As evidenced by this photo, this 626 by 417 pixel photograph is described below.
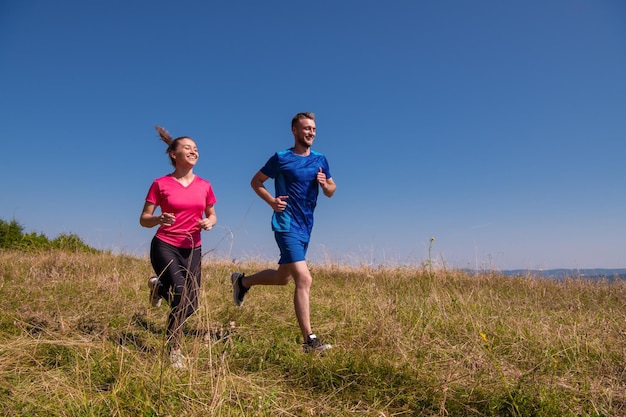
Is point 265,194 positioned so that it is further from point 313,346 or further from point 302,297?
point 313,346

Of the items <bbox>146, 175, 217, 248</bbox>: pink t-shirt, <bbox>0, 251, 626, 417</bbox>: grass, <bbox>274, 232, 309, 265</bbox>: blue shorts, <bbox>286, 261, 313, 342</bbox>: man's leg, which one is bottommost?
<bbox>0, 251, 626, 417</bbox>: grass

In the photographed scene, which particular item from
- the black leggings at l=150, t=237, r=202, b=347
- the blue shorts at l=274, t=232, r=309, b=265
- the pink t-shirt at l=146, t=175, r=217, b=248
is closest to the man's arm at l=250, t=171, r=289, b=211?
the blue shorts at l=274, t=232, r=309, b=265

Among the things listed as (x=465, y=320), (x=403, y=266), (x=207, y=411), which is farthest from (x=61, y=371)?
(x=403, y=266)

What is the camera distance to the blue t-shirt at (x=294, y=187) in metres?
3.96

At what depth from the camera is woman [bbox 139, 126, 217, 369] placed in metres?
3.57

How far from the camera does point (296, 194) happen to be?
Result: 4.01 meters

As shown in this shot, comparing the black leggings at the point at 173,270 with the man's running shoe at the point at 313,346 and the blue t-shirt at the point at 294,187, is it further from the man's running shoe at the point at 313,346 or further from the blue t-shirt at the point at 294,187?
the man's running shoe at the point at 313,346

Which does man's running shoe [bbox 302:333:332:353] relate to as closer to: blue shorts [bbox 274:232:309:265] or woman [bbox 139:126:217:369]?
blue shorts [bbox 274:232:309:265]

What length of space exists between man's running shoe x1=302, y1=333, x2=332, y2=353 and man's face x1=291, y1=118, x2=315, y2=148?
6.13 ft

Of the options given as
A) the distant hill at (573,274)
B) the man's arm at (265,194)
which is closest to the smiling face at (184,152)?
the man's arm at (265,194)

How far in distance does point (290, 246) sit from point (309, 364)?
1.18m

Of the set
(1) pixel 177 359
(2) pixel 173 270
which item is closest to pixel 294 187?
(2) pixel 173 270

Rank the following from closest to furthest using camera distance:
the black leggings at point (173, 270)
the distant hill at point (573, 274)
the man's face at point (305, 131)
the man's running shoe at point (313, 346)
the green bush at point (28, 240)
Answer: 1. the man's running shoe at point (313, 346)
2. the black leggings at point (173, 270)
3. the man's face at point (305, 131)
4. the distant hill at point (573, 274)
5. the green bush at point (28, 240)

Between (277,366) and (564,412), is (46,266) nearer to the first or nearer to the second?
(277,366)
